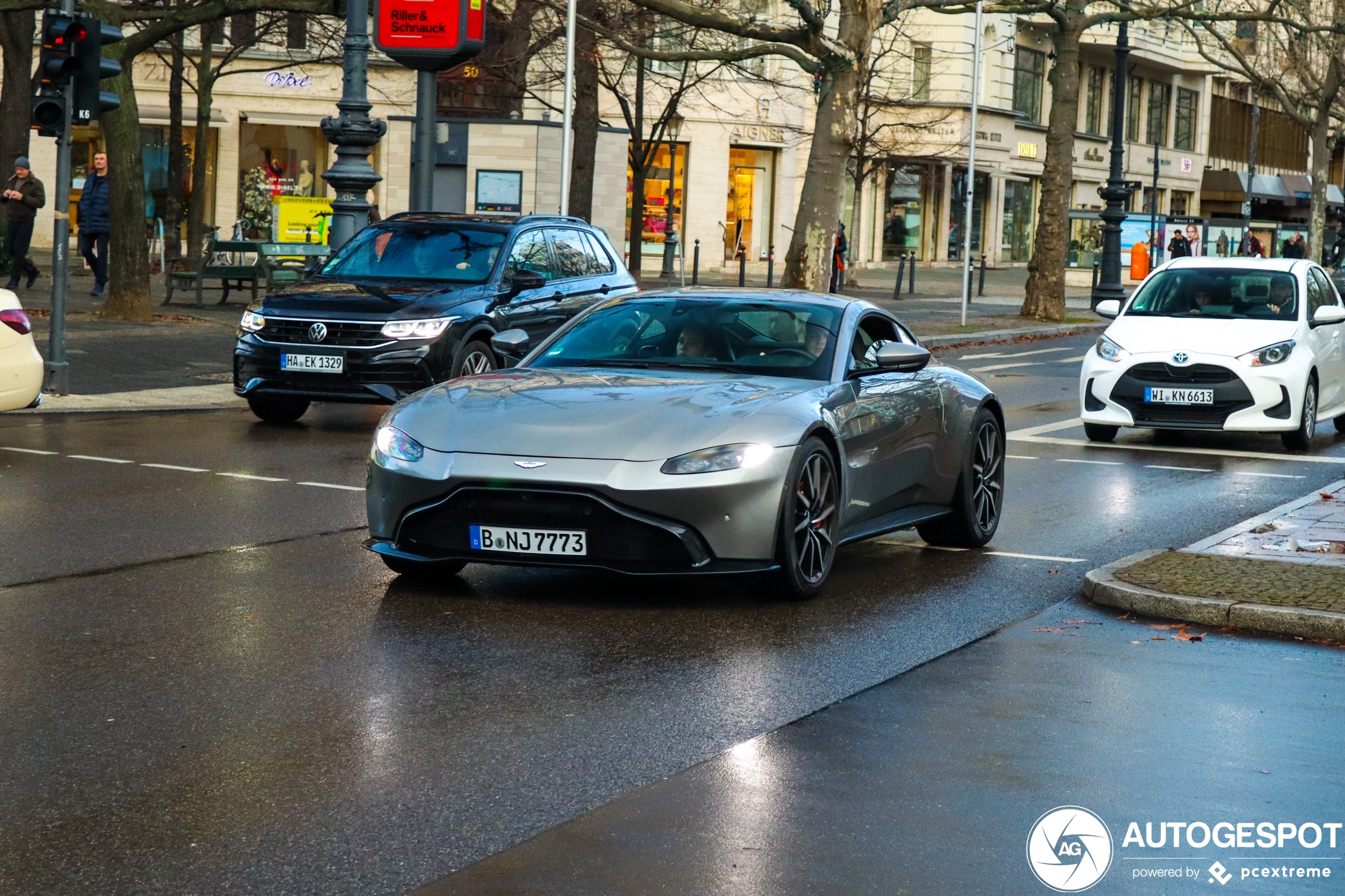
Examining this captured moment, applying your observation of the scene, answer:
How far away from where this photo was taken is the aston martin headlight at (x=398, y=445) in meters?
8.00

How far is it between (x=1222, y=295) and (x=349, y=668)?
38.5 ft

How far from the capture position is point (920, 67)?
62062mm

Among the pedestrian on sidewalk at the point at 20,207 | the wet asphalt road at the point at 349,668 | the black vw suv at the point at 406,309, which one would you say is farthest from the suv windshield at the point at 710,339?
the pedestrian on sidewalk at the point at 20,207

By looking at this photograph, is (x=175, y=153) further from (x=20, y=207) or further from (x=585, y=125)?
(x=20, y=207)

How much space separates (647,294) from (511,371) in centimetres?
99

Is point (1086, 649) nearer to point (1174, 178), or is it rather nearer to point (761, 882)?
point (761, 882)

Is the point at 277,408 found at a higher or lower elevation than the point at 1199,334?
lower

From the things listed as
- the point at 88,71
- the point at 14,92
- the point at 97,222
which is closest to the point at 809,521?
the point at 88,71

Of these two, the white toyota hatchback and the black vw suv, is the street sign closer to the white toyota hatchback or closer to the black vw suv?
the black vw suv

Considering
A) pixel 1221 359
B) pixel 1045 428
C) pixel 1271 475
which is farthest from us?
pixel 1045 428

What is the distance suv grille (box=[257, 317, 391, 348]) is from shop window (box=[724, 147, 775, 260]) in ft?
144

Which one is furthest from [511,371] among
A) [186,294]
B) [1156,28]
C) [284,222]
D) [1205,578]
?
[1156,28]

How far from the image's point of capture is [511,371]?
8.98 meters

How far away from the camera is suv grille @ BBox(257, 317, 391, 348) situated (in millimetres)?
15062
